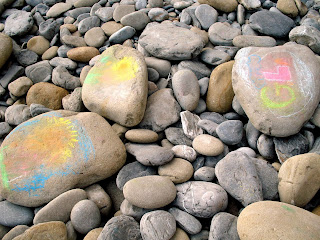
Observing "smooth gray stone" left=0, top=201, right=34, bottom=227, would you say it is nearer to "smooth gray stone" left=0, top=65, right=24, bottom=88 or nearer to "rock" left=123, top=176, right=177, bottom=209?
"rock" left=123, top=176, right=177, bottom=209

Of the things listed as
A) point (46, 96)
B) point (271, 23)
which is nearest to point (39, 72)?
point (46, 96)

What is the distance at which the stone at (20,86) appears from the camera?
355cm

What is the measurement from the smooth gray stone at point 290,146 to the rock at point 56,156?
1508mm

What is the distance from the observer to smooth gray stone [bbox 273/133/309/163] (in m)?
2.56

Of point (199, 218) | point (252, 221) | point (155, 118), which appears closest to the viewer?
point (252, 221)

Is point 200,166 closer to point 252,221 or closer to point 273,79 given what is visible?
point 252,221

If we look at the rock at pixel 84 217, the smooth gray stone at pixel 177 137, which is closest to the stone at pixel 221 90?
the smooth gray stone at pixel 177 137

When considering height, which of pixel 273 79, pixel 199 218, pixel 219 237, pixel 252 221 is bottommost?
pixel 199 218

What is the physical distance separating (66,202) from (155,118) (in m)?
1.24

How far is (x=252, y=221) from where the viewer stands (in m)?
1.89

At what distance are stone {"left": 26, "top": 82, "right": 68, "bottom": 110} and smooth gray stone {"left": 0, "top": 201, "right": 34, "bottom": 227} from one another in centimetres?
132

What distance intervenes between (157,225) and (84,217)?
0.63 meters

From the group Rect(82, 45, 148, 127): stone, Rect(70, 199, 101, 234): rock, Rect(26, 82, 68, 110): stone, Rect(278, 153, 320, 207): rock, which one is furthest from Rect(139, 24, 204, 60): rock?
Rect(70, 199, 101, 234): rock

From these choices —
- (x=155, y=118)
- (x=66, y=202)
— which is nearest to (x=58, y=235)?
(x=66, y=202)
